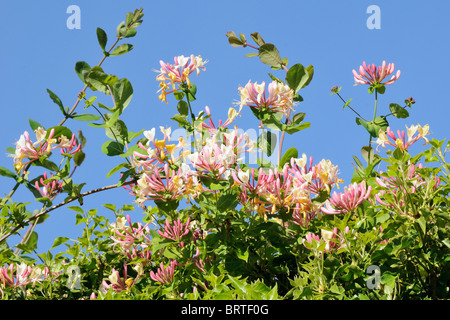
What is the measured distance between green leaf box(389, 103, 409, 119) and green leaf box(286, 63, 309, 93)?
475 mm

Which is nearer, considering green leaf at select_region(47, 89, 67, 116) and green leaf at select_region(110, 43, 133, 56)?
green leaf at select_region(47, 89, 67, 116)

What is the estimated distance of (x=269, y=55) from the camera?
8.32 ft

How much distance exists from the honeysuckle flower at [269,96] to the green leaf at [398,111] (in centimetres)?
58

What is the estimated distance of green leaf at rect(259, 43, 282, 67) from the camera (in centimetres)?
252

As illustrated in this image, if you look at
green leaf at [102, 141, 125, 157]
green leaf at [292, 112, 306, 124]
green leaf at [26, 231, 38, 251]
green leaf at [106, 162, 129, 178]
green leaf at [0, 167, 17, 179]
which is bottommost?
green leaf at [26, 231, 38, 251]

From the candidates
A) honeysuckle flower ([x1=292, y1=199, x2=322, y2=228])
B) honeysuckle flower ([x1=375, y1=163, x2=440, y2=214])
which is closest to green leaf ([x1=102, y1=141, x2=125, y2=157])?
honeysuckle flower ([x1=292, y1=199, x2=322, y2=228])

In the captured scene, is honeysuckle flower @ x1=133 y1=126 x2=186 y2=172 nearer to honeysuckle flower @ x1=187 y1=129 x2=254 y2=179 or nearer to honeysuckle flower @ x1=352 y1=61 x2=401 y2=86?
honeysuckle flower @ x1=187 y1=129 x2=254 y2=179

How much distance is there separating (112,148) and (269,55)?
86 cm

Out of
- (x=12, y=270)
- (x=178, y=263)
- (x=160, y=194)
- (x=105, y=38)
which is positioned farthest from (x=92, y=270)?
(x=105, y=38)

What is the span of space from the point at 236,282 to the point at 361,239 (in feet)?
1.72

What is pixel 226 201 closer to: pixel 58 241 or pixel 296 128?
pixel 296 128

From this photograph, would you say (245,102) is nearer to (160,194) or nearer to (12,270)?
(160,194)

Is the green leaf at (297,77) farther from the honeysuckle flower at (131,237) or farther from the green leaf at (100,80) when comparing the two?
the honeysuckle flower at (131,237)

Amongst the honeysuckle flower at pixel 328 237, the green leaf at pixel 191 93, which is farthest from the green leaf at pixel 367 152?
the green leaf at pixel 191 93
